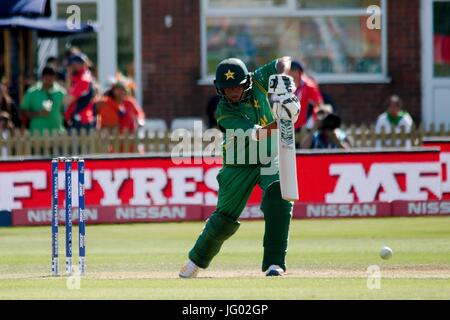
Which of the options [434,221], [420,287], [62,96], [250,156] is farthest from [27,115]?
[420,287]

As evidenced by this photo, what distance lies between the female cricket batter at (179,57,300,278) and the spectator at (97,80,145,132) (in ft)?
33.7

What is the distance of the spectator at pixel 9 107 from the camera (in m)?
22.5

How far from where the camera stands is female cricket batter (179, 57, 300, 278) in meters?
11.9

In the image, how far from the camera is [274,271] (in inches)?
472

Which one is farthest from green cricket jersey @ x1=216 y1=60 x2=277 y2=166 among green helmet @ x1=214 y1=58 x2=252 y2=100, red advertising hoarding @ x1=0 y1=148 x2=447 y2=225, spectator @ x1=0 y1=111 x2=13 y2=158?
spectator @ x1=0 y1=111 x2=13 y2=158

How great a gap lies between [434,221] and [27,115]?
7215 mm

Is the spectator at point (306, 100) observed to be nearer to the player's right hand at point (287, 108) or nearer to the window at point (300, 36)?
the window at point (300, 36)

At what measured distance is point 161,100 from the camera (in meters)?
26.5

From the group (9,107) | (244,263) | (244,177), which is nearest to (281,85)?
(244,177)

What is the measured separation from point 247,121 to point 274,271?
4.44 feet

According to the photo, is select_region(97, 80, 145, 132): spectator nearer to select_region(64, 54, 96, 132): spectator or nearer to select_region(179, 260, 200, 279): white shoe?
select_region(64, 54, 96, 132): spectator

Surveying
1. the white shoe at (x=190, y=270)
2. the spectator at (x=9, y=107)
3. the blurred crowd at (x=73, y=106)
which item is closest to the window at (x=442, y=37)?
the blurred crowd at (x=73, y=106)

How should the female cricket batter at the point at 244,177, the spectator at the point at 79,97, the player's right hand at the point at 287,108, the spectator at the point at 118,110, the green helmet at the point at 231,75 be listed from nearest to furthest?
the player's right hand at the point at 287,108, the green helmet at the point at 231,75, the female cricket batter at the point at 244,177, the spectator at the point at 79,97, the spectator at the point at 118,110

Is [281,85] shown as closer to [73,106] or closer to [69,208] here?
[69,208]
